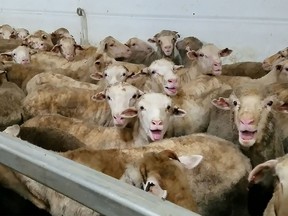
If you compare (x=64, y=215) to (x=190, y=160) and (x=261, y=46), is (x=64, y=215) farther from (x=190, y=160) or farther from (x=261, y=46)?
(x=261, y=46)

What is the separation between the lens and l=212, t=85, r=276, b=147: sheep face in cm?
316

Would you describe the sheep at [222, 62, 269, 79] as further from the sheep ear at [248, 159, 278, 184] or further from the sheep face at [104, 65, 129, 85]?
the sheep ear at [248, 159, 278, 184]

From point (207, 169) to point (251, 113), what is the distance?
1.63 feet

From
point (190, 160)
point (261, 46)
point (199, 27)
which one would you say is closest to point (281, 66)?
point (261, 46)

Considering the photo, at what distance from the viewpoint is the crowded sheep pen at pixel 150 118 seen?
1.84 m

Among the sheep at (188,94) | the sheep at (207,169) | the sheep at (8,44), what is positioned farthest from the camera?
the sheep at (8,44)

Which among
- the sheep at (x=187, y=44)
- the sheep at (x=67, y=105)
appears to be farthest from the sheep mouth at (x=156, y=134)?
the sheep at (x=187, y=44)

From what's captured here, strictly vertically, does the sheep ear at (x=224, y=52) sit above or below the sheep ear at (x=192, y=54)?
above

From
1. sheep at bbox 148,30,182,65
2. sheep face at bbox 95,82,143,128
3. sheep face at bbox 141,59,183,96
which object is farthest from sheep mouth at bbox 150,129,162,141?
sheep at bbox 148,30,182,65

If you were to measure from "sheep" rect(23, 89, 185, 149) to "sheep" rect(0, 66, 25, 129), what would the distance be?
56 cm

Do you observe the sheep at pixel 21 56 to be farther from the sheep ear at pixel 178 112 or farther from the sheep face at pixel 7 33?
the sheep ear at pixel 178 112

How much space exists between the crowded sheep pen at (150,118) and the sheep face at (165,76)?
0.04ft

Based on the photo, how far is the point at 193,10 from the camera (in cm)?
615

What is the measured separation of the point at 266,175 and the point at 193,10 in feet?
11.7
